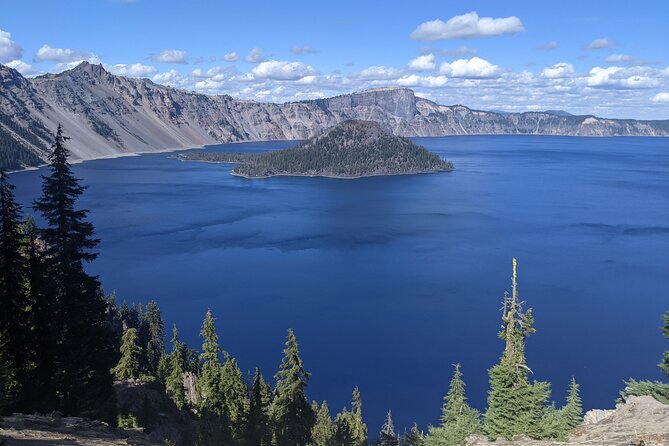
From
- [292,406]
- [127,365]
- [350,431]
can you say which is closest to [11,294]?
[292,406]

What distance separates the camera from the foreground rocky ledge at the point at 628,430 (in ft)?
62.5

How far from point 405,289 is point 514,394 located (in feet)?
259

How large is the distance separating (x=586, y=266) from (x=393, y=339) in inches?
2204

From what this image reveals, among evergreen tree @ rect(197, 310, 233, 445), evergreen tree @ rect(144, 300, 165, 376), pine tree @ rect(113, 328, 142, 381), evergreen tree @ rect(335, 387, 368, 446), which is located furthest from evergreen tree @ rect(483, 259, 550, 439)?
evergreen tree @ rect(144, 300, 165, 376)

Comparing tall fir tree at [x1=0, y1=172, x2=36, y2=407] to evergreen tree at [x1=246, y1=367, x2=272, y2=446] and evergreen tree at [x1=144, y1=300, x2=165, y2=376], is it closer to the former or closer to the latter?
evergreen tree at [x1=246, y1=367, x2=272, y2=446]

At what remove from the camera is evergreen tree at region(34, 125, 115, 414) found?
1048 inches

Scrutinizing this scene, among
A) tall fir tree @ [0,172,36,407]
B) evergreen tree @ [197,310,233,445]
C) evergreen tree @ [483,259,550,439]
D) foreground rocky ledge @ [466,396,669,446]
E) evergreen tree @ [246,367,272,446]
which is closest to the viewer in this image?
foreground rocky ledge @ [466,396,669,446]

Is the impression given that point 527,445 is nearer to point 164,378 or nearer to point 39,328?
point 39,328

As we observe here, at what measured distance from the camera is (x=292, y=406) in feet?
122

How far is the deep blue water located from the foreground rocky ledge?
3825 centimetres

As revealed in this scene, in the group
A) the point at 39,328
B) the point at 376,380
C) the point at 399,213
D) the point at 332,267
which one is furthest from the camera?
the point at 399,213

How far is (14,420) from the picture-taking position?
66.4 ft

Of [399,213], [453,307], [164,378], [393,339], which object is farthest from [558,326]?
[399,213]

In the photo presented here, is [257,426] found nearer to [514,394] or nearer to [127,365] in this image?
[127,365]
